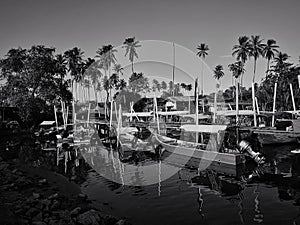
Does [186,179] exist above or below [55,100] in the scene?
below

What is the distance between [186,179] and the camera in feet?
86.5

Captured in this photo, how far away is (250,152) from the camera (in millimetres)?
30391

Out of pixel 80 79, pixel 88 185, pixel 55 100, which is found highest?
pixel 80 79

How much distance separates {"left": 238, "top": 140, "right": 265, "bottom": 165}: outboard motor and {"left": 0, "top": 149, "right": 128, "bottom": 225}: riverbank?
17.0 meters

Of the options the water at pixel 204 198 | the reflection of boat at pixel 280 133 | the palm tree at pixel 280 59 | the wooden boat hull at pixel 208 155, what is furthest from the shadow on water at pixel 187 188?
the palm tree at pixel 280 59

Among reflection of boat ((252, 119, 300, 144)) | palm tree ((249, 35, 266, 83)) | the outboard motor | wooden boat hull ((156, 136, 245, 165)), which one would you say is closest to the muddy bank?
wooden boat hull ((156, 136, 245, 165))

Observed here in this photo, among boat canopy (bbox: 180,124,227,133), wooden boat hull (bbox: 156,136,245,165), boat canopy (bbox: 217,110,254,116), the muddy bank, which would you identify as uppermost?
boat canopy (bbox: 217,110,254,116)

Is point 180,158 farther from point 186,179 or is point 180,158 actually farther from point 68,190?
point 68,190

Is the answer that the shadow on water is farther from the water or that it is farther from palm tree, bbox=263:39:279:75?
palm tree, bbox=263:39:279:75

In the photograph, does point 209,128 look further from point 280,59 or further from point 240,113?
point 280,59

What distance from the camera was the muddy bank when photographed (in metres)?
15.4

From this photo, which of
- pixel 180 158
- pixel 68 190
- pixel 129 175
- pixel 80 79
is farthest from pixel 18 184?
pixel 80 79

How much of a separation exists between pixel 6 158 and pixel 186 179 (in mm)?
23607

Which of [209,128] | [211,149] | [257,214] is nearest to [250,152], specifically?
[211,149]
